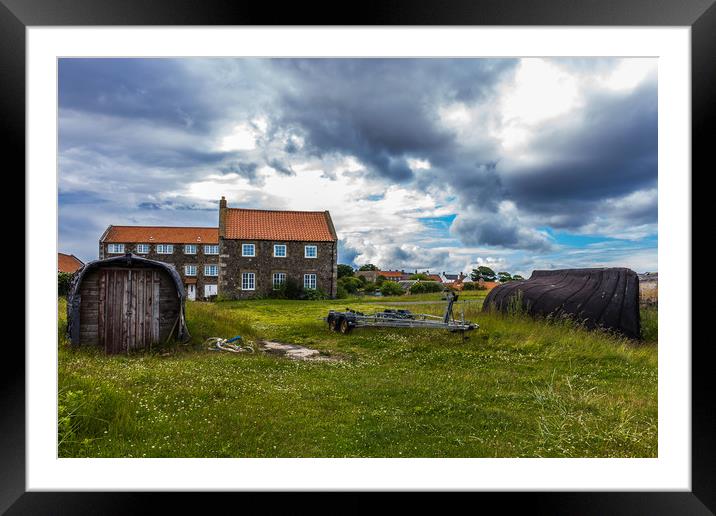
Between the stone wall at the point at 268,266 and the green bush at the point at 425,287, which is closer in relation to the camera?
the green bush at the point at 425,287

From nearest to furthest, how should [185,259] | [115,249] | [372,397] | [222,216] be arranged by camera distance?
1. [372,397]
2. [115,249]
3. [185,259]
4. [222,216]

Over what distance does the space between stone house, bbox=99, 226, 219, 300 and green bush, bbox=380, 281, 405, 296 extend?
2.93 m

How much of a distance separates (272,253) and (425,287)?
3260mm

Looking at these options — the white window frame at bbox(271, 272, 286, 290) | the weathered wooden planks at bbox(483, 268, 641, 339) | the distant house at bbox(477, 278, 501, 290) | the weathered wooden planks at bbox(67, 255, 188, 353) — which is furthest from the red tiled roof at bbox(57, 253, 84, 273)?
the weathered wooden planks at bbox(483, 268, 641, 339)

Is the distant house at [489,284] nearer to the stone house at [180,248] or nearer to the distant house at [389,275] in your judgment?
the distant house at [389,275]

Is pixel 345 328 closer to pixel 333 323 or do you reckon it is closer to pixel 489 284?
pixel 333 323

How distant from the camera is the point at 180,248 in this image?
18.4ft

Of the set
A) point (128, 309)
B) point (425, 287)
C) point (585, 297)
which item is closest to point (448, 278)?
point (425, 287)

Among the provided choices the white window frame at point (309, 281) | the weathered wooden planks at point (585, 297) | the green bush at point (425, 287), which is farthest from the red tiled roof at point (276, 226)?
the weathered wooden planks at point (585, 297)

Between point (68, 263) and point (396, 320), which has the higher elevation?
point (68, 263)

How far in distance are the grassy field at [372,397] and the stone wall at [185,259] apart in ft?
2.21

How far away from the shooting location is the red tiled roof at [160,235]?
16.1 feet
